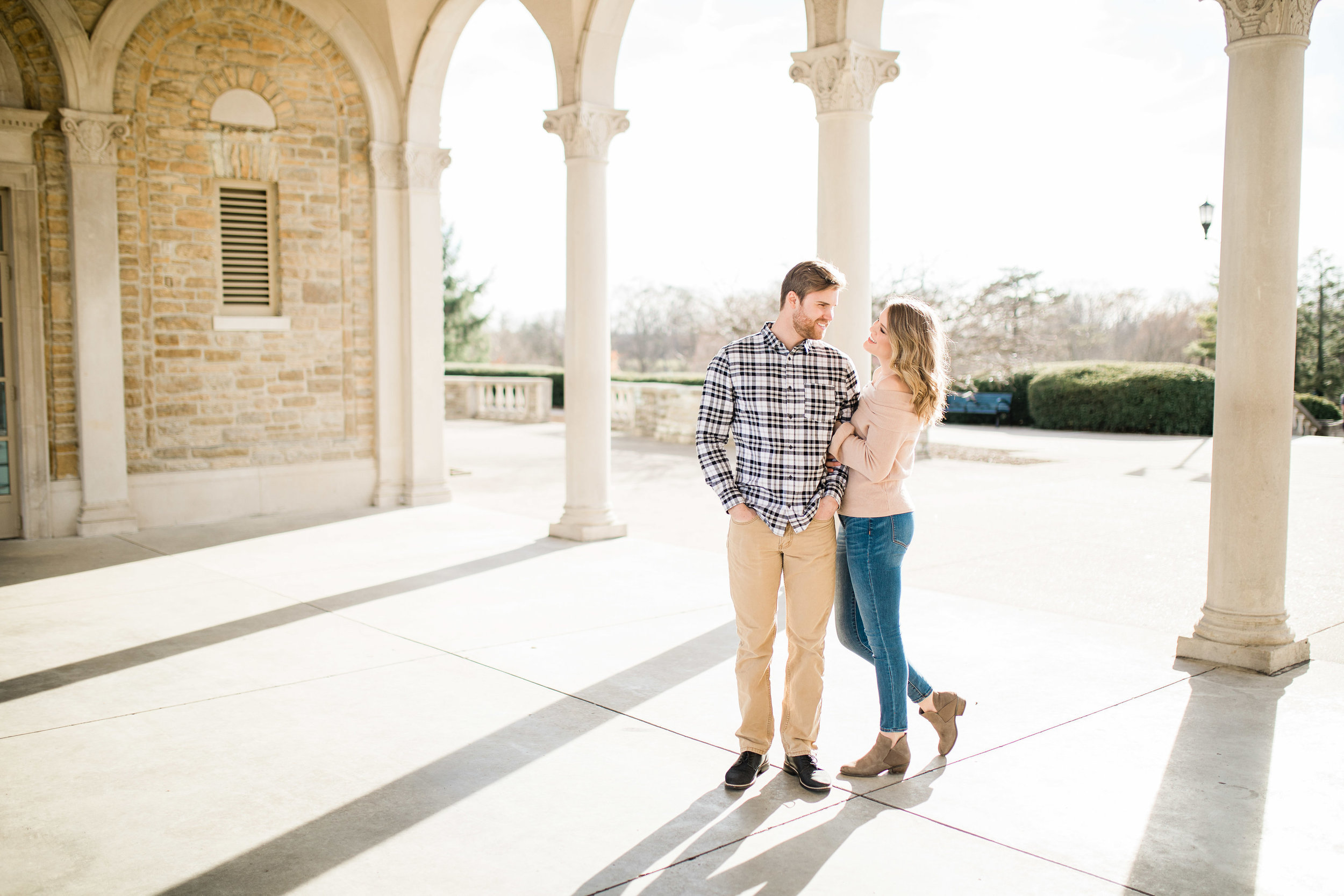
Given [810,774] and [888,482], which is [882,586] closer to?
[888,482]

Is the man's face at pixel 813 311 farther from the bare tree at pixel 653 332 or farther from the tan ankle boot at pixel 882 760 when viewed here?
the bare tree at pixel 653 332

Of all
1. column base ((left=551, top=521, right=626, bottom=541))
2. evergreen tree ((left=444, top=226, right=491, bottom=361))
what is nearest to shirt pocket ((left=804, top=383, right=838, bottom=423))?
column base ((left=551, top=521, right=626, bottom=541))

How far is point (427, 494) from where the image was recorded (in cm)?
1069

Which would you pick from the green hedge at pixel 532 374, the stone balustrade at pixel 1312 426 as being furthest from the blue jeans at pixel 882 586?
the stone balustrade at pixel 1312 426

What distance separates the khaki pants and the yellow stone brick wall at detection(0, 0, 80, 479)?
7.53 meters

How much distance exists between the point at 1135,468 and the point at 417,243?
995cm

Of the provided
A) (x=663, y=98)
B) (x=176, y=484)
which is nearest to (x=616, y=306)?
(x=663, y=98)

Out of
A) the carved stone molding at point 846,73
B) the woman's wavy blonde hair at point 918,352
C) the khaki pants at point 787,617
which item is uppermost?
the carved stone molding at point 846,73

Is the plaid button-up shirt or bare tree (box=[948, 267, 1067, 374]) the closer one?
the plaid button-up shirt

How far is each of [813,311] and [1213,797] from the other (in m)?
2.11

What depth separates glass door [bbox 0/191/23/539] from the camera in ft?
28.3

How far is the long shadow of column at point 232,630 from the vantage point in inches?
194

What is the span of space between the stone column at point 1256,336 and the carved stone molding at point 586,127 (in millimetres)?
4832

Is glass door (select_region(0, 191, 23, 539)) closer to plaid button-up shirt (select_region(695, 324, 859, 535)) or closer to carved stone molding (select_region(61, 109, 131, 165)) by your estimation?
carved stone molding (select_region(61, 109, 131, 165))
